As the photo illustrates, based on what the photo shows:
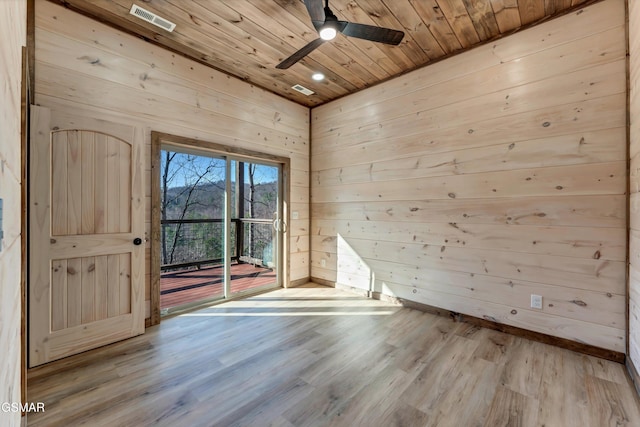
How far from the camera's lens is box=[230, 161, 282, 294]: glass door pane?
3967 millimetres

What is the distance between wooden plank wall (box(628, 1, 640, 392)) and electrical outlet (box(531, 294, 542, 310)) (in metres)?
0.57

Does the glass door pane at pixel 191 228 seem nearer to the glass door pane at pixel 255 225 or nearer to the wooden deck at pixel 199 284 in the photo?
the wooden deck at pixel 199 284

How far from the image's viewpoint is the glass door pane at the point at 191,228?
329 centimetres

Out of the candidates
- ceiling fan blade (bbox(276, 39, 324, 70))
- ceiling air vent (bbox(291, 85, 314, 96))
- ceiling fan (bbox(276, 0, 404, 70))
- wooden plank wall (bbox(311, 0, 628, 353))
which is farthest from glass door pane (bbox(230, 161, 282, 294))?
ceiling fan (bbox(276, 0, 404, 70))

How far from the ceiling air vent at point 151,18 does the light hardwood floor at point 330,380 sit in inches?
119

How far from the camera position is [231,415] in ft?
5.77

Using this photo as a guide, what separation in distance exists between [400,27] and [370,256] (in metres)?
2.72

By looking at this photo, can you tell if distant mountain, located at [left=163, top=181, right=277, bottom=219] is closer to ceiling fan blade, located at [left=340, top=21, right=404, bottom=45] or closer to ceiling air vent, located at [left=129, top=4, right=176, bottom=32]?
ceiling air vent, located at [left=129, top=4, right=176, bottom=32]

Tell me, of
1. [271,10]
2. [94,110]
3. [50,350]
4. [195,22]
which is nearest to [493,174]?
[271,10]

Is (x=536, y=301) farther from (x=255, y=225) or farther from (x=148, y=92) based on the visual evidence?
(x=148, y=92)

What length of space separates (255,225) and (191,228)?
96 cm

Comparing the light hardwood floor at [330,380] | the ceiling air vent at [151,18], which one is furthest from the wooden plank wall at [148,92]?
the light hardwood floor at [330,380]

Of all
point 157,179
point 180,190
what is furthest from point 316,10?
point 180,190

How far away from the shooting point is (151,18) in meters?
2.62
